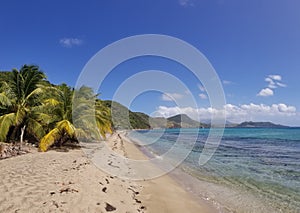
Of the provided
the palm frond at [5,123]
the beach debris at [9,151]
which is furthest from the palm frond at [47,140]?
the palm frond at [5,123]

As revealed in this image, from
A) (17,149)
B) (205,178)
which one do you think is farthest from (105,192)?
(17,149)

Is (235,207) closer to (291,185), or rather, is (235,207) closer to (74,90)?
(291,185)

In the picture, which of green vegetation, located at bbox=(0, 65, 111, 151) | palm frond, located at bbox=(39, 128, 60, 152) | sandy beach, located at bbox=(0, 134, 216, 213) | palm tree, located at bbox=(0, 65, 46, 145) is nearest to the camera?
sandy beach, located at bbox=(0, 134, 216, 213)

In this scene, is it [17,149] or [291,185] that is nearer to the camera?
[291,185]

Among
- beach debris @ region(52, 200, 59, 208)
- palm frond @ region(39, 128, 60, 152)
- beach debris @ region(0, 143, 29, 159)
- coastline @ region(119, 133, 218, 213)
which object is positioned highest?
palm frond @ region(39, 128, 60, 152)

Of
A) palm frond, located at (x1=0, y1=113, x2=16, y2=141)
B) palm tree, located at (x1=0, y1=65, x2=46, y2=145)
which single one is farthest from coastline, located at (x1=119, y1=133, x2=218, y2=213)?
palm tree, located at (x1=0, y1=65, x2=46, y2=145)

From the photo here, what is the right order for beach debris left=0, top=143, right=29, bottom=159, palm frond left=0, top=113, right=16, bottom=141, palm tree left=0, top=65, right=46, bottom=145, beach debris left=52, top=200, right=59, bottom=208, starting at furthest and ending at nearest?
palm tree left=0, top=65, right=46, bottom=145
palm frond left=0, top=113, right=16, bottom=141
beach debris left=0, top=143, right=29, bottom=159
beach debris left=52, top=200, right=59, bottom=208

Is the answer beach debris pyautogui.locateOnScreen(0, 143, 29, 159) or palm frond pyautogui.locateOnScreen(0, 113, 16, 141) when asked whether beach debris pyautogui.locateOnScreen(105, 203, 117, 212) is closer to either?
beach debris pyautogui.locateOnScreen(0, 143, 29, 159)

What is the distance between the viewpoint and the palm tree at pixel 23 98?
13.3 metres

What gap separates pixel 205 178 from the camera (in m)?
11.0

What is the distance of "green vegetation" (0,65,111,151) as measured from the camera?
42.5 feet

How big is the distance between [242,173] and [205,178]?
2558 mm

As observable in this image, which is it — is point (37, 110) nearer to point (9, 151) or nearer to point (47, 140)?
point (47, 140)

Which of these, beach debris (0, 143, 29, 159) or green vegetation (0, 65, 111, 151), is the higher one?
green vegetation (0, 65, 111, 151)
